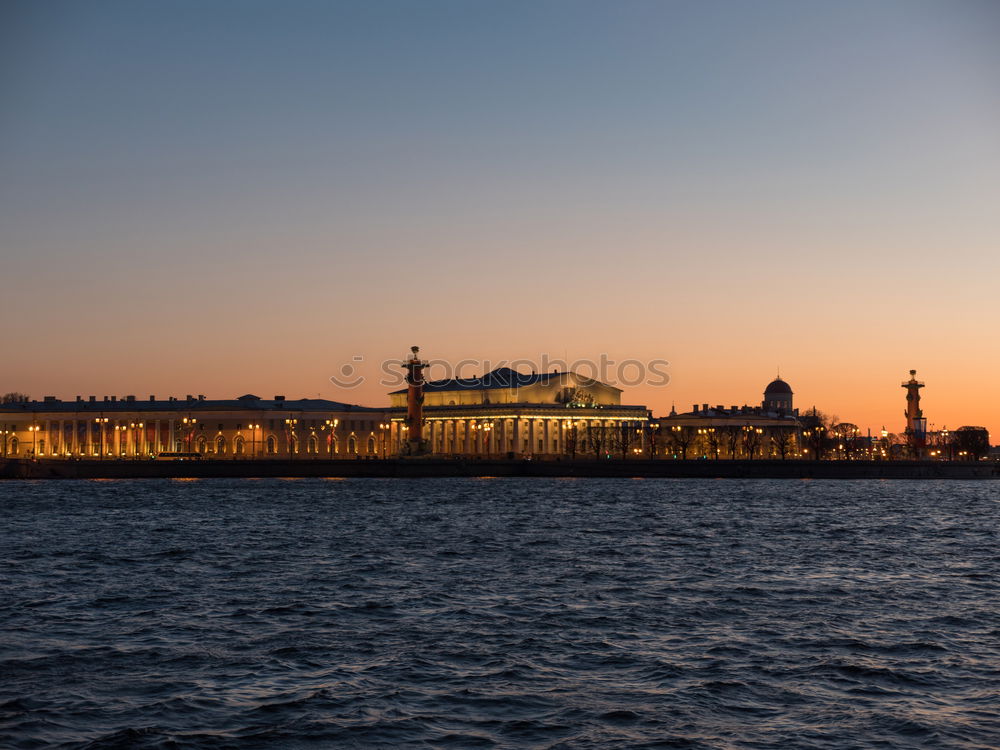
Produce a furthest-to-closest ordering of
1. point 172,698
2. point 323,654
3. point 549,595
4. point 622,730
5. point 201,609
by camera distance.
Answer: point 549,595
point 201,609
point 323,654
point 172,698
point 622,730

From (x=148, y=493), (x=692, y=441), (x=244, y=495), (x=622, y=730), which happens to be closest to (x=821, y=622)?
(x=622, y=730)

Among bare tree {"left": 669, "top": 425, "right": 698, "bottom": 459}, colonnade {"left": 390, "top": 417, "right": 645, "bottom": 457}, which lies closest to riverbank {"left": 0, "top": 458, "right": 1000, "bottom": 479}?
colonnade {"left": 390, "top": 417, "right": 645, "bottom": 457}

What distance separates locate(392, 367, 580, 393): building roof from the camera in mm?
185875

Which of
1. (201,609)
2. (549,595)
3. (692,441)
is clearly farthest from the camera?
(692,441)

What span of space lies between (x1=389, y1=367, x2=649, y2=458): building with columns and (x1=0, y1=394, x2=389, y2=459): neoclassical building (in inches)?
471

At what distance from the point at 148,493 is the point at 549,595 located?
77.4m

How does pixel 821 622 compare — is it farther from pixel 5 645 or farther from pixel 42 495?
pixel 42 495

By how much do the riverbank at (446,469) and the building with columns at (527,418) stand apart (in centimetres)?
1976

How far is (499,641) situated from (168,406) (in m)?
170

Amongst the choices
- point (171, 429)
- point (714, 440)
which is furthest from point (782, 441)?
point (171, 429)

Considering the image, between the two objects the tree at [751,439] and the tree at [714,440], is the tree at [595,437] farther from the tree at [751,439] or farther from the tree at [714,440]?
the tree at [751,439]

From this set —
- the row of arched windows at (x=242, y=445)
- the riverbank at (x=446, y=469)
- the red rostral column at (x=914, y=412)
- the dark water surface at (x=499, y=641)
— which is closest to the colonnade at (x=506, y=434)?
the row of arched windows at (x=242, y=445)

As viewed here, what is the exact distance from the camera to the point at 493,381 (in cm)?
19050

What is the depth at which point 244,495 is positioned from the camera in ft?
318
